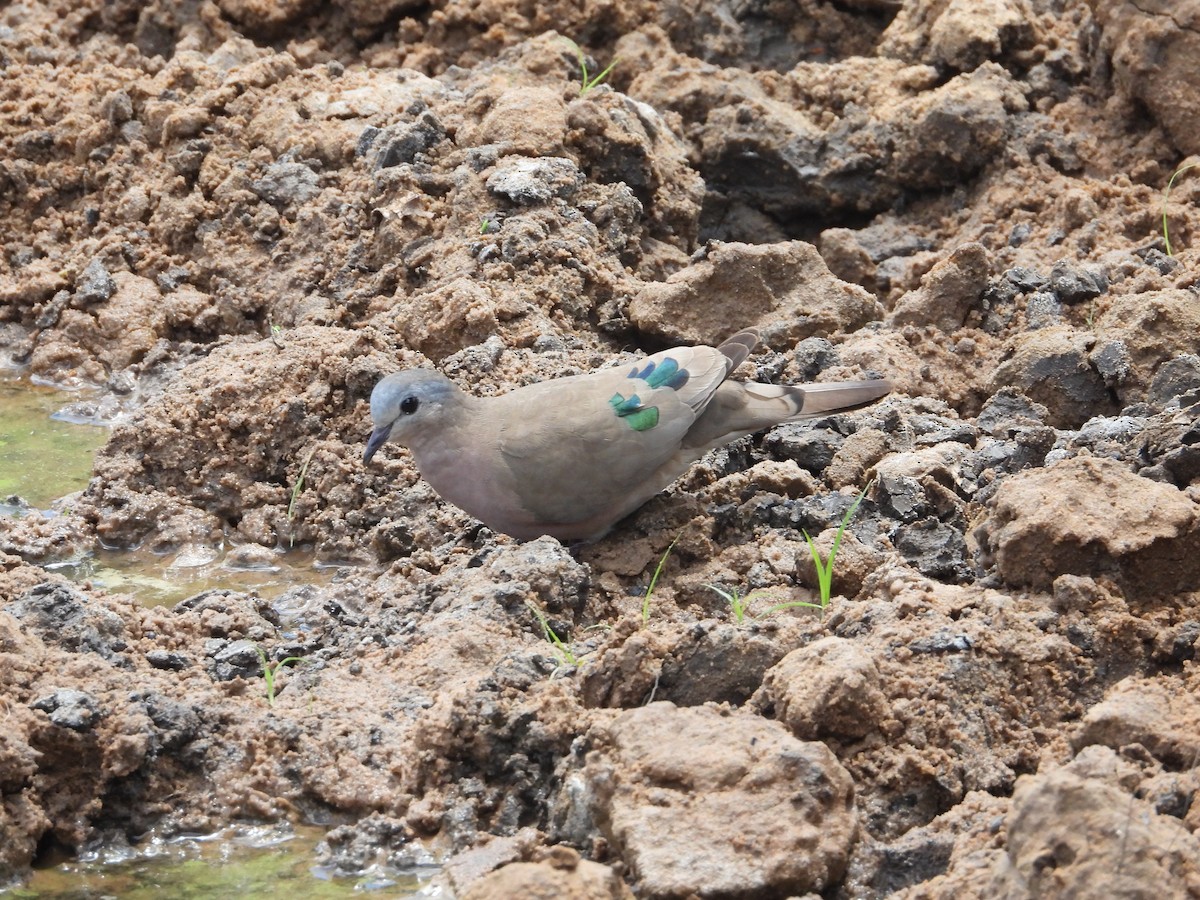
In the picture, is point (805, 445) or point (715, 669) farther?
point (805, 445)

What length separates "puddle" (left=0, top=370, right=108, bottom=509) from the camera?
596 centimetres

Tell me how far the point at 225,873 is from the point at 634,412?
184 cm

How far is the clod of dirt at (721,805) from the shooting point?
3.28 metres

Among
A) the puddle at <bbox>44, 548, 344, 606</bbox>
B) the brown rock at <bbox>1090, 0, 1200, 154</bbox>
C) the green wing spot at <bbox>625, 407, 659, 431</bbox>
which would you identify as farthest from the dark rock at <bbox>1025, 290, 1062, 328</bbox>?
the puddle at <bbox>44, 548, 344, 606</bbox>

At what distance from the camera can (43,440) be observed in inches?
251

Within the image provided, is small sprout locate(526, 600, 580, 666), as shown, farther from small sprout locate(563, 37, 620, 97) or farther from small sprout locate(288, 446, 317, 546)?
small sprout locate(563, 37, 620, 97)

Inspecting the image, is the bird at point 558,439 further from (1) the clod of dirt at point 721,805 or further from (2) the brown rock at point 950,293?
(1) the clod of dirt at point 721,805

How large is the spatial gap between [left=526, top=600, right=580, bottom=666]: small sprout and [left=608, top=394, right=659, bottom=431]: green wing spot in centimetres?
70

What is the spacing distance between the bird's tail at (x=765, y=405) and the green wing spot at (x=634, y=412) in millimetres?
182

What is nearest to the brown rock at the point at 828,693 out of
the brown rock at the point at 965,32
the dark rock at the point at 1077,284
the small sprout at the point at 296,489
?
the small sprout at the point at 296,489

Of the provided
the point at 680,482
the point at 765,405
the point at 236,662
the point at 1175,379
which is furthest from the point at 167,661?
the point at 1175,379

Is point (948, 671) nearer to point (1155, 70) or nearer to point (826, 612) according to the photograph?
point (826, 612)

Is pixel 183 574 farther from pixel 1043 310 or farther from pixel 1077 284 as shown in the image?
pixel 1077 284

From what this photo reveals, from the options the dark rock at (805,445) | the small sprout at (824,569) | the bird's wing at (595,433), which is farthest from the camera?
the dark rock at (805,445)
